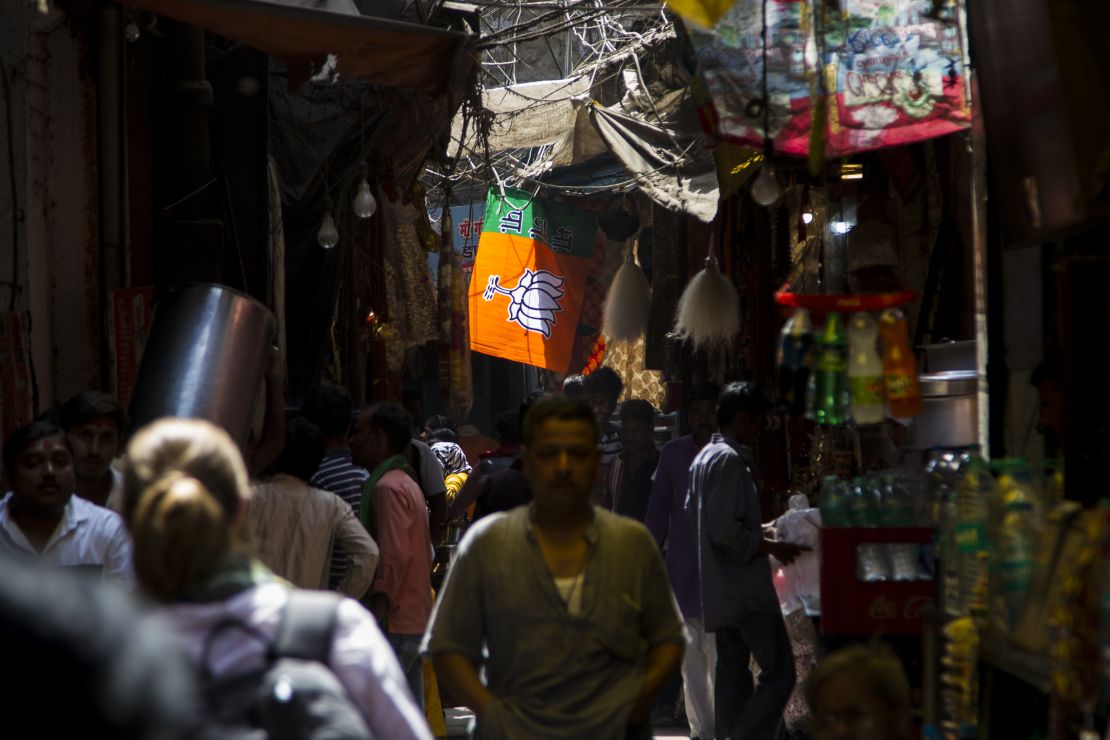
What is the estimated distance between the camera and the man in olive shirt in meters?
4.32

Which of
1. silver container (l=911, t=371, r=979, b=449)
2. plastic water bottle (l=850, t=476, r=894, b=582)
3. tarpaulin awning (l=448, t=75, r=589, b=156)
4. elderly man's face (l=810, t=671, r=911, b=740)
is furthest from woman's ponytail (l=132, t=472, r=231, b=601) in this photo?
tarpaulin awning (l=448, t=75, r=589, b=156)

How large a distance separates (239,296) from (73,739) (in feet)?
17.6

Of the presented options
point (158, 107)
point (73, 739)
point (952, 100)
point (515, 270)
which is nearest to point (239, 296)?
point (158, 107)

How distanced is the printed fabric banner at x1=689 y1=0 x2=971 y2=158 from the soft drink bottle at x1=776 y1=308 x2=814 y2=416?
1.61 m

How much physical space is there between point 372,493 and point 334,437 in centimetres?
50

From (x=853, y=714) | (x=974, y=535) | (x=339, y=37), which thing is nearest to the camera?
(x=853, y=714)

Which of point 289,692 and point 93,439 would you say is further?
point 93,439

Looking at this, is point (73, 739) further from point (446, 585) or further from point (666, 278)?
point (666, 278)

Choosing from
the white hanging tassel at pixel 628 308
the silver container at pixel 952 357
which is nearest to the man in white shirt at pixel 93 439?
the silver container at pixel 952 357

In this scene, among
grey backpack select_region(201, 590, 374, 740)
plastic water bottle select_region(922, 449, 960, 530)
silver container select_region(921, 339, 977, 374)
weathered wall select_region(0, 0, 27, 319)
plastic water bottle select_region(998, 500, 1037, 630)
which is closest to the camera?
grey backpack select_region(201, 590, 374, 740)

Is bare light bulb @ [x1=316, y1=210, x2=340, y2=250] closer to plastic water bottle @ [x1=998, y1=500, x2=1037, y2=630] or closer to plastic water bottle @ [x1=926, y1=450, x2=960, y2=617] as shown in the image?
plastic water bottle @ [x1=926, y1=450, x2=960, y2=617]

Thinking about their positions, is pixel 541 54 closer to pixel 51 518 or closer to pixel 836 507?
pixel 836 507

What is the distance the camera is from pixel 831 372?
4.91 meters

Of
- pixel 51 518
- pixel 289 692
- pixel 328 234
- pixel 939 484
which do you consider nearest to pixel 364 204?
pixel 328 234
